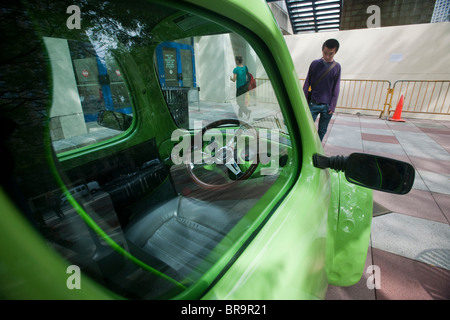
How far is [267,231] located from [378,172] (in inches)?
22.9

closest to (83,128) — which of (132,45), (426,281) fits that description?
(132,45)

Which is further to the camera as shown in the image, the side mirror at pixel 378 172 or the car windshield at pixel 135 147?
the side mirror at pixel 378 172

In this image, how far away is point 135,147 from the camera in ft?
6.30

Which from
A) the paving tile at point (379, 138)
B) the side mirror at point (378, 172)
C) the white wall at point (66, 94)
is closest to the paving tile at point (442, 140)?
the paving tile at point (379, 138)

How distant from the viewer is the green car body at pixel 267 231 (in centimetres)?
34

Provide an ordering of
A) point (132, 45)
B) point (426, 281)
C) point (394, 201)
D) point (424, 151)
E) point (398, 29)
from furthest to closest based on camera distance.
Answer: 1. point (398, 29)
2. point (424, 151)
3. point (394, 201)
4. point (426, 281)
5. point (132, 45)

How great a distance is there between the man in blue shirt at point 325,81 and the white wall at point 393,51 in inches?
284

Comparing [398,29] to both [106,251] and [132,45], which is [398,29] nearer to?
[132,45]

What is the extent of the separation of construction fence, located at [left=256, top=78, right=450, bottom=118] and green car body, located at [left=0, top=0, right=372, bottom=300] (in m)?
9.87

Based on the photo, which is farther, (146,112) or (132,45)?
(146,112)

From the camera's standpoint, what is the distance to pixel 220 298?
62 centimetres

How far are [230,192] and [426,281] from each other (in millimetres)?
2001

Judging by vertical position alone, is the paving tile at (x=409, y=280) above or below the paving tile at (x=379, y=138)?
below

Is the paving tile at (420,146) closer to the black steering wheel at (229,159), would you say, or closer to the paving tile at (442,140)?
the paving tile at (442,140)
